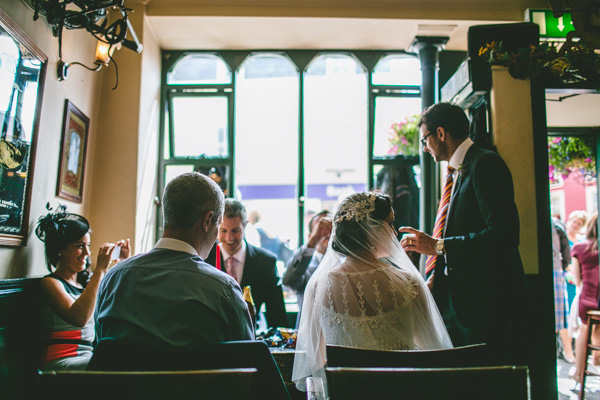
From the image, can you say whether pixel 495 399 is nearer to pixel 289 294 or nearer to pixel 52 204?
pixel 52 204

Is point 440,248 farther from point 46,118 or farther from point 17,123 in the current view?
point 46,118

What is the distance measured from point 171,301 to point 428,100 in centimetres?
374

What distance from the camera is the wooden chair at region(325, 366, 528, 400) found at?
43.1 inches

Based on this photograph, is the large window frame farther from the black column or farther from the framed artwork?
the framed artwork

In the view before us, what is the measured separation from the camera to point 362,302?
182 cm

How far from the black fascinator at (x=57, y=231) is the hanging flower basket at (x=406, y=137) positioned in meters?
3.18

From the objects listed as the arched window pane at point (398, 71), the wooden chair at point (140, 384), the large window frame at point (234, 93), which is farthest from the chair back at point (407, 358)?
the arched window pane at point (398, 71)

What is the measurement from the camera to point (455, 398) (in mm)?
1100

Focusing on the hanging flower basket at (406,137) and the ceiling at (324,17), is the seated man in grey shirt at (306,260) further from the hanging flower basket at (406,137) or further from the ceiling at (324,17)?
the ceiling at (324,17)

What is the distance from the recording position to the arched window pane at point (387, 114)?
4.86m

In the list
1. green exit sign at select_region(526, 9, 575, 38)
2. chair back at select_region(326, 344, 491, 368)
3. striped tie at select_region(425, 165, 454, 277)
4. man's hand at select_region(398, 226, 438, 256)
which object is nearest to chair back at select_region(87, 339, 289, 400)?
chair back at select_region(326, 344, 491, 368)

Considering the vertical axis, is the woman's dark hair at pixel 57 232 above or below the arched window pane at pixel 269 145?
below

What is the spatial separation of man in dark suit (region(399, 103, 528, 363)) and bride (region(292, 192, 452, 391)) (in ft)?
1.00

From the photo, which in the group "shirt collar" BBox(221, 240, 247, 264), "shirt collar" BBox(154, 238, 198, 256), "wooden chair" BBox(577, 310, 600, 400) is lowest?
"wooden chair" BBox(577, 310, 600, 400)
